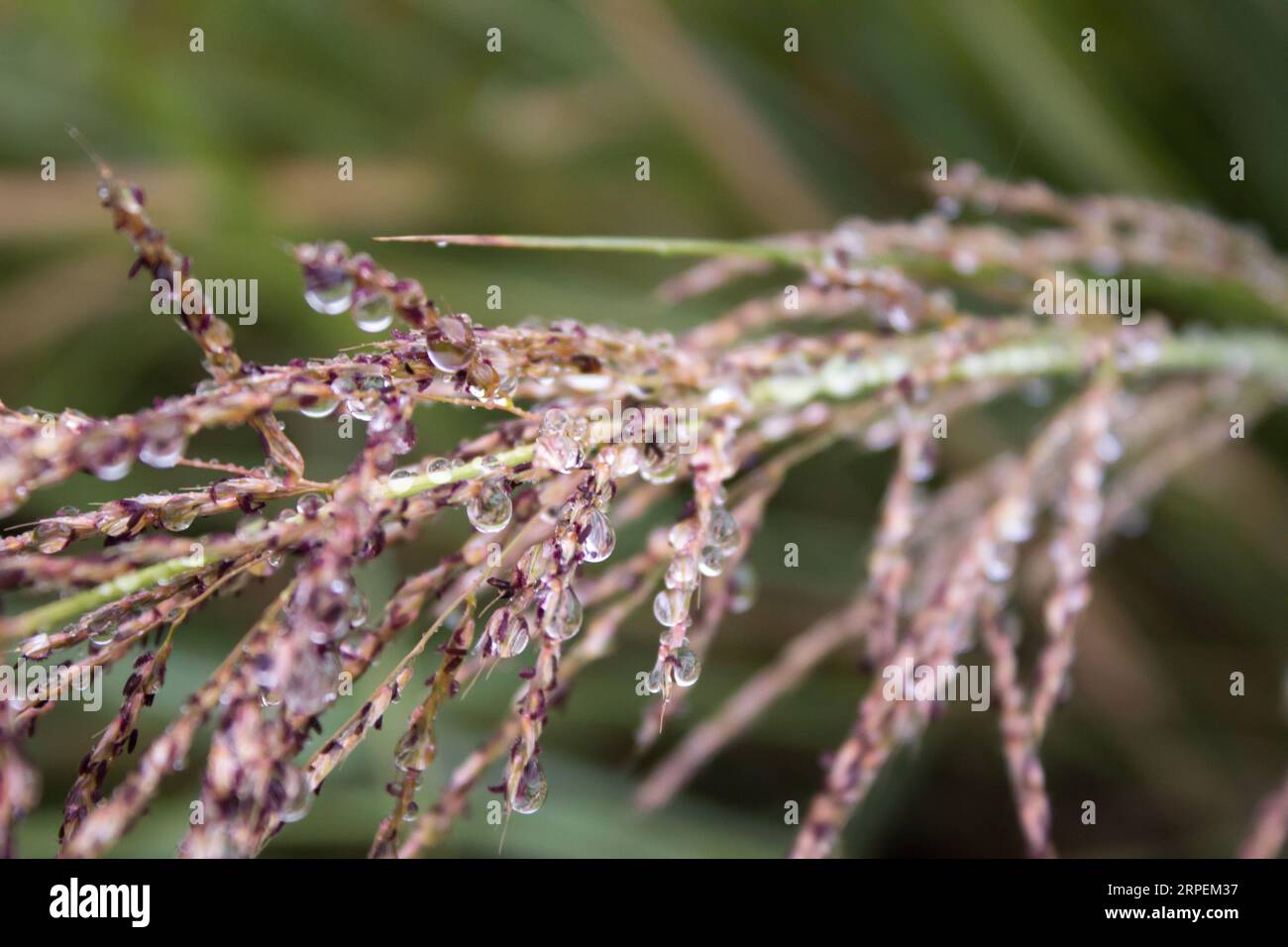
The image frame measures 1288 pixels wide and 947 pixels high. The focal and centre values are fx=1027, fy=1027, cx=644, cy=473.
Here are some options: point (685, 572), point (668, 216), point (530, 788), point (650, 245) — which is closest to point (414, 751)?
point (530, 788)

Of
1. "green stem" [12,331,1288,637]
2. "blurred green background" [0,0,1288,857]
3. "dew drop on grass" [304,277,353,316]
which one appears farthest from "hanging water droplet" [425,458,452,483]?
"blurred green background" [0,0,1288,857]

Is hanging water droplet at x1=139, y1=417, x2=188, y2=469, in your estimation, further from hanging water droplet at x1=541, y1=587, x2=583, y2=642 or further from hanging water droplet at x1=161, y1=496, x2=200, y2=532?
hanging water droplet at x1=541, y1=587, x2=583, y2=642

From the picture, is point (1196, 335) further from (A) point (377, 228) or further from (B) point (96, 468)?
(A) point (377, 228)

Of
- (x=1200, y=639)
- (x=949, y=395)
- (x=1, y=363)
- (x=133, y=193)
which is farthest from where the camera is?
(x=1, y=363)

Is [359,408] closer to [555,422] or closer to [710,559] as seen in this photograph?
[555,422]

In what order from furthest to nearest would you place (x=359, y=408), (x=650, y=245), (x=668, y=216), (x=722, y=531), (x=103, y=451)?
(x=668, y=216) < (x=650, y=245) < (x=722, y=531) < (x=359, y=408) < (x=103, y=451)

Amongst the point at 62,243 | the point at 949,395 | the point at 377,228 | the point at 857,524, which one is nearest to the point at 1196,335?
the point at 949,395
